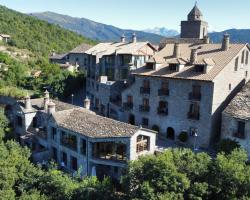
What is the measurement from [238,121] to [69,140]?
19.2 m

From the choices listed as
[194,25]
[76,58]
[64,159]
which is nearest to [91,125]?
[64,159]

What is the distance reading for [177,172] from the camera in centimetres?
2809

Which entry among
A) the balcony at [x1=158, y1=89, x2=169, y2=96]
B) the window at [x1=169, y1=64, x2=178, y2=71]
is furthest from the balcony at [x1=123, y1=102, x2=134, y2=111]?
the window at [x1=169, y1=64, x2=178, y2=71]

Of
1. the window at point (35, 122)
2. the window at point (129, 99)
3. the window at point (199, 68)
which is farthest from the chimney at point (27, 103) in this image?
the window at point (199, 68)

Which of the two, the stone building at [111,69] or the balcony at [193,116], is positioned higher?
the stone building at [111,69]

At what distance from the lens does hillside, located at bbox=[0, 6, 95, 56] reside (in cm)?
10606

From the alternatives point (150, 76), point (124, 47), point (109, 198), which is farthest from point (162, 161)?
point (124, 47)

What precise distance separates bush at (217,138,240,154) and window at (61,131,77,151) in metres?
16.3

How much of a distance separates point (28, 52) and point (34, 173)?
7349 cm

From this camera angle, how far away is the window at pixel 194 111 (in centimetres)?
4094

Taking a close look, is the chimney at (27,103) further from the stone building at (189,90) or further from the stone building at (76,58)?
the stone building at (76,58)

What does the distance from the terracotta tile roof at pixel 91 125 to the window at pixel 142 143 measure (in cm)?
169

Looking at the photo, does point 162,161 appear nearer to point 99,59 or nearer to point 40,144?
point 40,144

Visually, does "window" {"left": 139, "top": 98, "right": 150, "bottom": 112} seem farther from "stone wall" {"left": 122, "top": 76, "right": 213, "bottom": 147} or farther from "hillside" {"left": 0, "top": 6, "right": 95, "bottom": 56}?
"hillside" {"left": 0, "top": 6, "right": 95, "bottom": 56}
